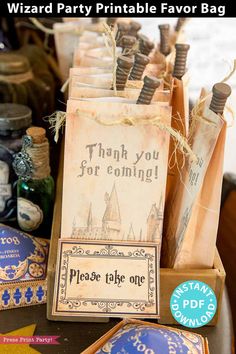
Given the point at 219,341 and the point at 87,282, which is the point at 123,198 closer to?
the point at 87,282

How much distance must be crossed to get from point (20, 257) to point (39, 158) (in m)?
0.17

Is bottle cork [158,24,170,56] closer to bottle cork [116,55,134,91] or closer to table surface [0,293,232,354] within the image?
bottle cork [116,55,134,91]

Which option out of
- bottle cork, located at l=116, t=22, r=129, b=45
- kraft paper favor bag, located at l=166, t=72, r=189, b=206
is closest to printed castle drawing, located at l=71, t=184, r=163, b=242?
kraft paper favor bag, located at l=166, t=72, r=189, b=206

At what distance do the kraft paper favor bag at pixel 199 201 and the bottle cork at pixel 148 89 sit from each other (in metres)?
0.08

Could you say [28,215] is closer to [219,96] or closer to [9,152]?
[9,152]

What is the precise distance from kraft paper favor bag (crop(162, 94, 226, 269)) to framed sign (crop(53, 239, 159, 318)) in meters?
0.06

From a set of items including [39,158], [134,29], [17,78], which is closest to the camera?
[39,158]

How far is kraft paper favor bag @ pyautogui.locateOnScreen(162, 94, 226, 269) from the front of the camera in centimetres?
76

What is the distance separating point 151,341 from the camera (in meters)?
0.71

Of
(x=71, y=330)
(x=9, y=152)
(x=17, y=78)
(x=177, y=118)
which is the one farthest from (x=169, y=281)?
(x=17, y=78)

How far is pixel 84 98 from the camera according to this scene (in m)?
0.79

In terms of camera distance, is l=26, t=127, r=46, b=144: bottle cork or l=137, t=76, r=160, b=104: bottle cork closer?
l=137, t=76, r=160, b=104: bottle cork

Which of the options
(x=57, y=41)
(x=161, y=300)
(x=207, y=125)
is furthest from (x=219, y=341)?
(x=57, y=41)

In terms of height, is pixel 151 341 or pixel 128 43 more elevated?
pixel 128 43
